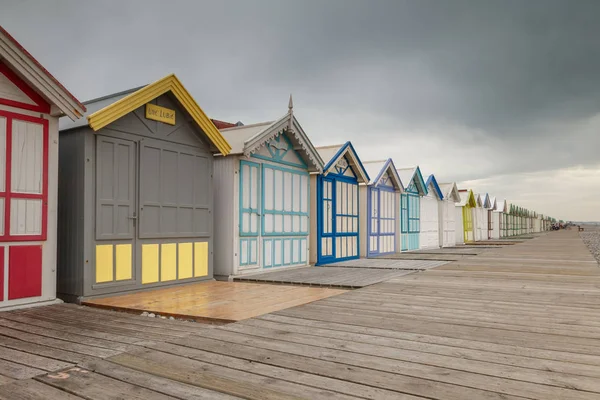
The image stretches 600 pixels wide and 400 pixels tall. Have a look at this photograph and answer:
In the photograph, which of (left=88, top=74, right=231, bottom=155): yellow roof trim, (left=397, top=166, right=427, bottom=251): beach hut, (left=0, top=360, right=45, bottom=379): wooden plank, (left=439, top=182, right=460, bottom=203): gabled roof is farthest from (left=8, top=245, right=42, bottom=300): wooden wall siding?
(left=439, top=182, right=460, bottom=203): gabled roof

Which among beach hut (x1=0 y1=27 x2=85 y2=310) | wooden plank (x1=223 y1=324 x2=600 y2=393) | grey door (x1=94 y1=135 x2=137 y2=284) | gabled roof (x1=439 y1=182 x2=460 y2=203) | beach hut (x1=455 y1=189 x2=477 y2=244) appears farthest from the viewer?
beach hut (x1=455 y1=189 x2=477 y2=244)

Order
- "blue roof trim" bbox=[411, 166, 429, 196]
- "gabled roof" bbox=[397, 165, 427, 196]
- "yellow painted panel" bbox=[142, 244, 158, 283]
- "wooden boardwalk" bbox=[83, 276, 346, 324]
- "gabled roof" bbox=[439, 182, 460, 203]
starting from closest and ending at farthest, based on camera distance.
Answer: "wooden boardwalk" bbox=[83, 276, 346, 324], "yellow painted panel" bbox=[142, 244, 158, 283], "gabled roof" bbox=[397, 165, 427, 196], "blue roof trim" bbox=[411, 166, 429, 196], "gabled roof" bbox=[439, 182, 460, 203]

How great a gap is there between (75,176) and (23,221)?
1.00 metres

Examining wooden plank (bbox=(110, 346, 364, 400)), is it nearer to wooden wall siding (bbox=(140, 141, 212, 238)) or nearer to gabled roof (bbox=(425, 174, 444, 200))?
wooden wall siding (bbox=(140, 141, 212, 238))

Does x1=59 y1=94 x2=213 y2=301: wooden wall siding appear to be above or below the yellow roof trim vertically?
below

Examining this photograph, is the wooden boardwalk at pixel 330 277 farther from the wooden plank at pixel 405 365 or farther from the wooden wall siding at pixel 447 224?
the wooden wall siding at pixel 447 224

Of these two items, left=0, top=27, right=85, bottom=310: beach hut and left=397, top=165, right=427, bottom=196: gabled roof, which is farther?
left=397, top=165, right=427, bottom=196: gabled roof

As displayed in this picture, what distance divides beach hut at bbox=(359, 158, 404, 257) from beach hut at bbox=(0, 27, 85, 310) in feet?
32.8

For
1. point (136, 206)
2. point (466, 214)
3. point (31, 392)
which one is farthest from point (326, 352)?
point (466, 214)

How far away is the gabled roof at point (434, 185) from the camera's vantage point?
2036 cm

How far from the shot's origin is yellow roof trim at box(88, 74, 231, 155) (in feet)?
21.4

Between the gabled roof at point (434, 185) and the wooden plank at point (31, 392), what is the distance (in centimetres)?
1848

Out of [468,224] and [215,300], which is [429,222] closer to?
[468,224]

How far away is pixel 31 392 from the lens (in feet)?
9.23
